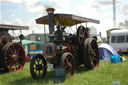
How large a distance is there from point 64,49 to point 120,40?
9.10 meters

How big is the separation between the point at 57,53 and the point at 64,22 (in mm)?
2082

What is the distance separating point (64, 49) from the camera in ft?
23.3

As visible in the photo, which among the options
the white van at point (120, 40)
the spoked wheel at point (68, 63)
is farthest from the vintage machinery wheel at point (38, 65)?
the white van at point (120, 40)

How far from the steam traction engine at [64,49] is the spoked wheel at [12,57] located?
1650mm

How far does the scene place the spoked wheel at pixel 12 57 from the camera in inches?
311

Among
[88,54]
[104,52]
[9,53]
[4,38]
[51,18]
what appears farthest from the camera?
[104,52]

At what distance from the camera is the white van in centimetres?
1445

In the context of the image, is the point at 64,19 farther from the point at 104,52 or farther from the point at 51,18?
the point at 104,52

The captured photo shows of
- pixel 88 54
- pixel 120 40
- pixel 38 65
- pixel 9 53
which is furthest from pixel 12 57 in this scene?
pixel 120 40

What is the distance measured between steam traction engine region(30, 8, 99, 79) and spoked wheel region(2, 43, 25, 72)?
1650 mm

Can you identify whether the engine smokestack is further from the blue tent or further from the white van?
the white van

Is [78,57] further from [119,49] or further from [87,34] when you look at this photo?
[119,49]

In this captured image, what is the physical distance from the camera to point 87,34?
28.6 feet

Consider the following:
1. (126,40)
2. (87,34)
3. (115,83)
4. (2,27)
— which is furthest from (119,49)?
(115,83)
